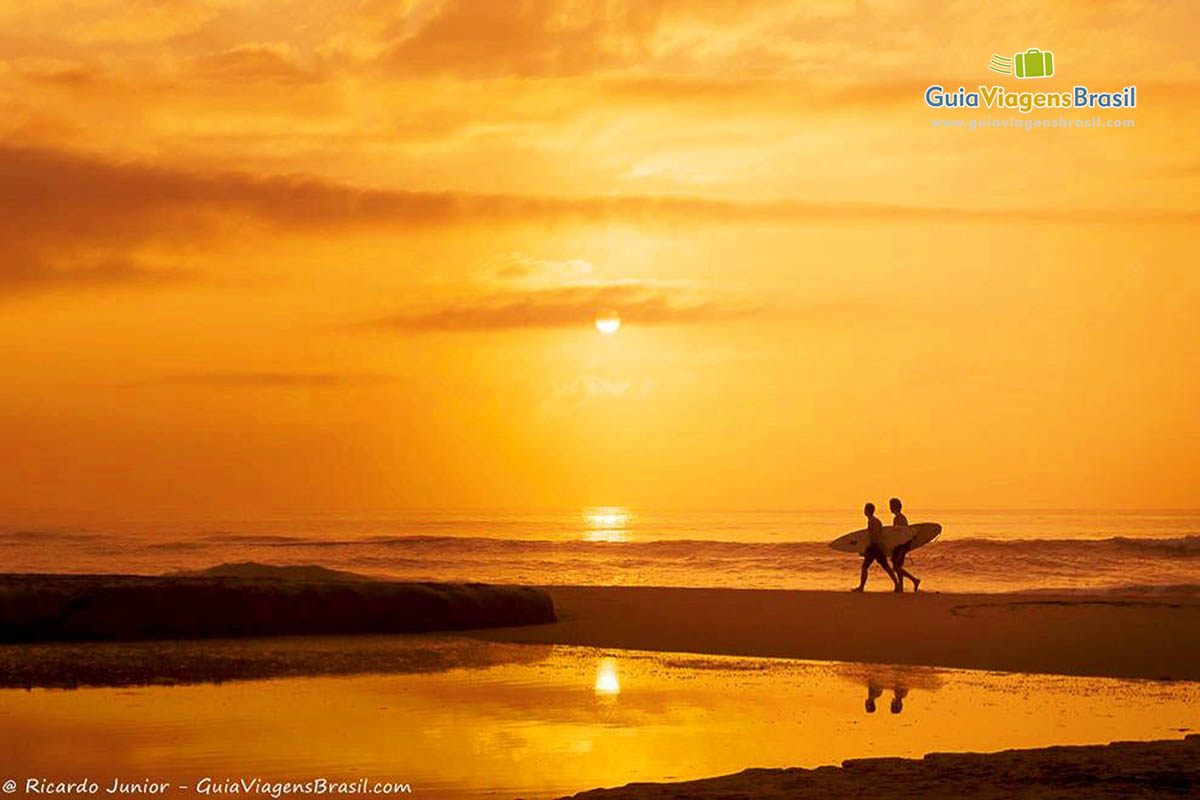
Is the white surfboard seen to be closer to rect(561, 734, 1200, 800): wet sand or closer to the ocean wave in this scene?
rect(561, 734, 1200, 800): wet sand

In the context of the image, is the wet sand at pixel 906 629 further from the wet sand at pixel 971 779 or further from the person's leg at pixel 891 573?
the wet sand at pixel 971 779

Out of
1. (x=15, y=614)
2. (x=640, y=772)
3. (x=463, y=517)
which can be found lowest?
(x=640, y=772)

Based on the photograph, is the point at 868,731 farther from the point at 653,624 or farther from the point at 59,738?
the point at 653,624

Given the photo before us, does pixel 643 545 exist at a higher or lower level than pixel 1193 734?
higher

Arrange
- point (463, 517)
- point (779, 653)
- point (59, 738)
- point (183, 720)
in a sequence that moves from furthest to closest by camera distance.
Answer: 1. point (463, 517)
2. point (779, 653)
3. point (183, 720)
4. point (59, 738)

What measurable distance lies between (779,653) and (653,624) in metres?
2.89

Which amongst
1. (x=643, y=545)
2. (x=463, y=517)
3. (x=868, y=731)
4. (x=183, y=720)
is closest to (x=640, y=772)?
(x=868, y=731)

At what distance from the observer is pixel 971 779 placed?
23.4 ft

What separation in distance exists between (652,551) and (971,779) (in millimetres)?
42630

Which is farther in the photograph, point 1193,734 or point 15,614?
point 15,614

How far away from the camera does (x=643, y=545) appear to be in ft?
172

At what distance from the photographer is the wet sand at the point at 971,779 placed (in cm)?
675

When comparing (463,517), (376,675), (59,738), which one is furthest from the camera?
(463,517)

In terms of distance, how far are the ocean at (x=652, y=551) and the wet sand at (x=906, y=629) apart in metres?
8.65
